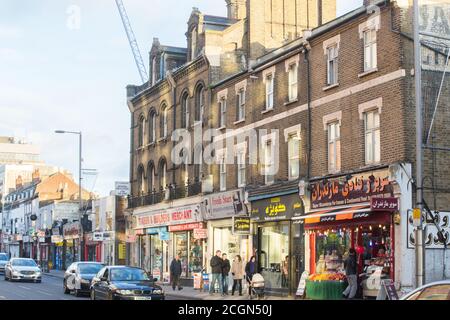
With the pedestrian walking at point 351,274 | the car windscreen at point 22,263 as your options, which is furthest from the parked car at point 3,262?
the pedestrian walking at point 351,274

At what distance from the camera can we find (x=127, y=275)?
23406mm

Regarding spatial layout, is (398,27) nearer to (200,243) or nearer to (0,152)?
(200,243)

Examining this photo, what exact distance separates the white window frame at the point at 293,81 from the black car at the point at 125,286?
11288mm

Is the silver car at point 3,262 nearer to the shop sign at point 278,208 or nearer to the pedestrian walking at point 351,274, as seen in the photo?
the shop sign at point 278,208

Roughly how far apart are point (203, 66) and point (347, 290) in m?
19.3

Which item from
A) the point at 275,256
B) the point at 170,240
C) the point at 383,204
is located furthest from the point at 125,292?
the point at 170,240

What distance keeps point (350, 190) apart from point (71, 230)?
49274mm

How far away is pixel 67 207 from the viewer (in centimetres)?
7875

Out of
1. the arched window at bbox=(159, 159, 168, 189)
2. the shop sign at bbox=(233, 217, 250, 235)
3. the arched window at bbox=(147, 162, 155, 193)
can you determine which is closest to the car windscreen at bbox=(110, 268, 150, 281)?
the shop sign at bbox=(233, 217, 250, 235)

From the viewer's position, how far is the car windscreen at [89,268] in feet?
104

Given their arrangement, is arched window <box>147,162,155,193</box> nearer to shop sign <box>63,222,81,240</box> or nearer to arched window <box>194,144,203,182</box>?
arched window <box>194,144,203,182</box>

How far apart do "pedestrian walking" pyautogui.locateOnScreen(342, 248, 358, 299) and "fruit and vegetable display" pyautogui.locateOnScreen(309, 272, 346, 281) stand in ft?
2.13

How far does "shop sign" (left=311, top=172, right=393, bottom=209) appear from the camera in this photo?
79.8 ft
